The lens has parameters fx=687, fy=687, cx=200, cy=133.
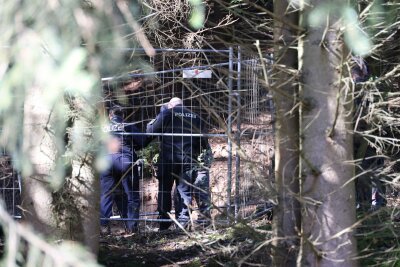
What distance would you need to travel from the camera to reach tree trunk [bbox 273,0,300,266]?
4230mm

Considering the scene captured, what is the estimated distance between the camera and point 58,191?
17.7ft

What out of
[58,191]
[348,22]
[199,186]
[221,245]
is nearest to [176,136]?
[199,186]

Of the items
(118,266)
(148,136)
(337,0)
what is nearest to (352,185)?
(337,0)

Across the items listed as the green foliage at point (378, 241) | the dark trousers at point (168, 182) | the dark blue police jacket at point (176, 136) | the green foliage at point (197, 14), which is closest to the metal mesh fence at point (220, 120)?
the dark blue police jacket at point (176, 136)

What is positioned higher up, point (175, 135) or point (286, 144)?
point (175, 135)

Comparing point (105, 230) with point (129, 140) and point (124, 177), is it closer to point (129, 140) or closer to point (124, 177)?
point (124, 177)

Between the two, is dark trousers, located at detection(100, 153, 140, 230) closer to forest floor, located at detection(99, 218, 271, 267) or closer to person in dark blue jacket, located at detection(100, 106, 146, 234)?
person in dark blue jacket, located at detection(100, 106, 146, 234)

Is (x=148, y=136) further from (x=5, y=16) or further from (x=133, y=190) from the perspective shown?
(x=5, y=16)

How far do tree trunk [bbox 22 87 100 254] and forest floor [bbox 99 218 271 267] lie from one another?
80 centimetres

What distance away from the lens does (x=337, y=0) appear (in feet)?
12.5

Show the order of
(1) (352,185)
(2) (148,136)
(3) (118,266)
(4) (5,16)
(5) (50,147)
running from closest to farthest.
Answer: (4) (5,16) → (1) (352,185) → (5) (50,147) → (3) (118,266) → (2) (148,136)

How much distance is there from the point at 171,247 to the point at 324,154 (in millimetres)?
3634

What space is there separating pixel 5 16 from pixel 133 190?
625 cm

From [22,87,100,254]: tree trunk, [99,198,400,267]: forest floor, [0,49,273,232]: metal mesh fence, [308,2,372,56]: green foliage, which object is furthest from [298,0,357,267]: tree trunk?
[22,87,100,254]: tree trunk
